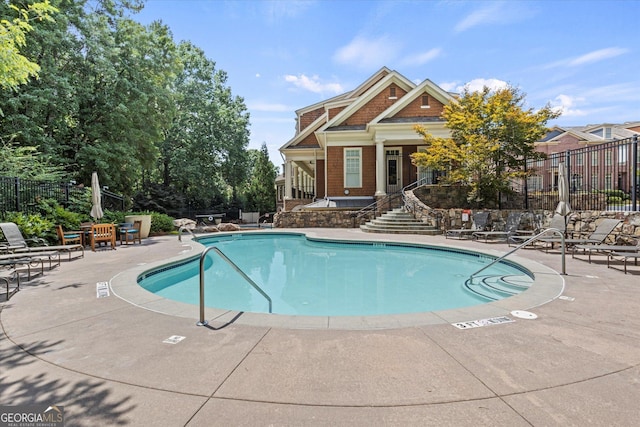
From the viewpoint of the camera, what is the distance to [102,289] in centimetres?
558

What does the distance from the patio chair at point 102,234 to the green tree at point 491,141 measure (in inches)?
529

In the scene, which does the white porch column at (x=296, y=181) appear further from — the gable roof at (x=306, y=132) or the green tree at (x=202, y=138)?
the gable roof at (x=306, y=132)

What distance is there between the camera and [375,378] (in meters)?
2.65

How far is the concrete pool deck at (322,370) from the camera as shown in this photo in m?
2.19

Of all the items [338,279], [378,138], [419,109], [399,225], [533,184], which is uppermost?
[419,109]

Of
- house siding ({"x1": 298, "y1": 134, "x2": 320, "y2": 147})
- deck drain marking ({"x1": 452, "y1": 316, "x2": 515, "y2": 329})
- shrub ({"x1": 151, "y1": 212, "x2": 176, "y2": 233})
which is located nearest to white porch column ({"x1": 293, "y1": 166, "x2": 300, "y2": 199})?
house siding ({"x1": 298, "y1": 134, "x2": 320, "y2": 147})

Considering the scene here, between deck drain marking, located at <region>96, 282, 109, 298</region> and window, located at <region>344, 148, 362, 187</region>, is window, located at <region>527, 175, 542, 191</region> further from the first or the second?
deck drain marking, located at <region>96, 282, 109, 298</region>

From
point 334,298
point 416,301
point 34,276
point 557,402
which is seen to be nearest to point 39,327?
point 34,276

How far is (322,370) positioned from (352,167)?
59.9 ft

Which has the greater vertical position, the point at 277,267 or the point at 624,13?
the point at 624,13

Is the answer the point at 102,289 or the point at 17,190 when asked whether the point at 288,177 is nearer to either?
the point at 17,190

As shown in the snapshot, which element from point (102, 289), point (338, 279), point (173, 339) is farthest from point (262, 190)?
point (173, 339)

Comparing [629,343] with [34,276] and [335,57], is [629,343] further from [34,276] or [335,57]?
[335,57]

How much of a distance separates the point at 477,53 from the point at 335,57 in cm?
691
